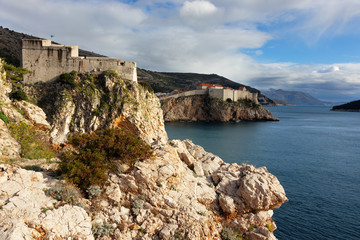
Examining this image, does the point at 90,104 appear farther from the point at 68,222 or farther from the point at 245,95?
the point at 245,95

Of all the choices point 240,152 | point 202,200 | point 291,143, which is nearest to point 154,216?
point 202,200

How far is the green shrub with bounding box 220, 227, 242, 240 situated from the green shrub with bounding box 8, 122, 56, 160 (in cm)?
1164

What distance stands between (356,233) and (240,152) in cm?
2240

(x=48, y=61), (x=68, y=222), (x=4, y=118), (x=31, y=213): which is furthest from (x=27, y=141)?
(x=48, y=61)

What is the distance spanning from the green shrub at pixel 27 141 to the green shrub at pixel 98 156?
517cm

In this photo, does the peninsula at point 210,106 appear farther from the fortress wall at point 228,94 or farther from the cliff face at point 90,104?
the cliff face at point 90,104

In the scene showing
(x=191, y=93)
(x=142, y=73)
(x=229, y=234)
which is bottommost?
(x=229, y=234)

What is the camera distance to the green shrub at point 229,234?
1017cm

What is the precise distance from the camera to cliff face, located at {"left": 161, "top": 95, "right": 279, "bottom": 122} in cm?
8188

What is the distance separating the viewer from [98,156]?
33.2ft

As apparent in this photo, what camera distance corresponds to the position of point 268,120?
291ft

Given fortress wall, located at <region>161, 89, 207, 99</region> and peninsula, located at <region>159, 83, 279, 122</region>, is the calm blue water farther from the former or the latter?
fortress wall, located at <region>161, 89, 207, 99</region>

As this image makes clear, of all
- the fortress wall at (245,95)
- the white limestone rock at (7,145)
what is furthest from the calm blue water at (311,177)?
the fortress wall at (245,95)

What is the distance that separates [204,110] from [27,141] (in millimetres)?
72976
